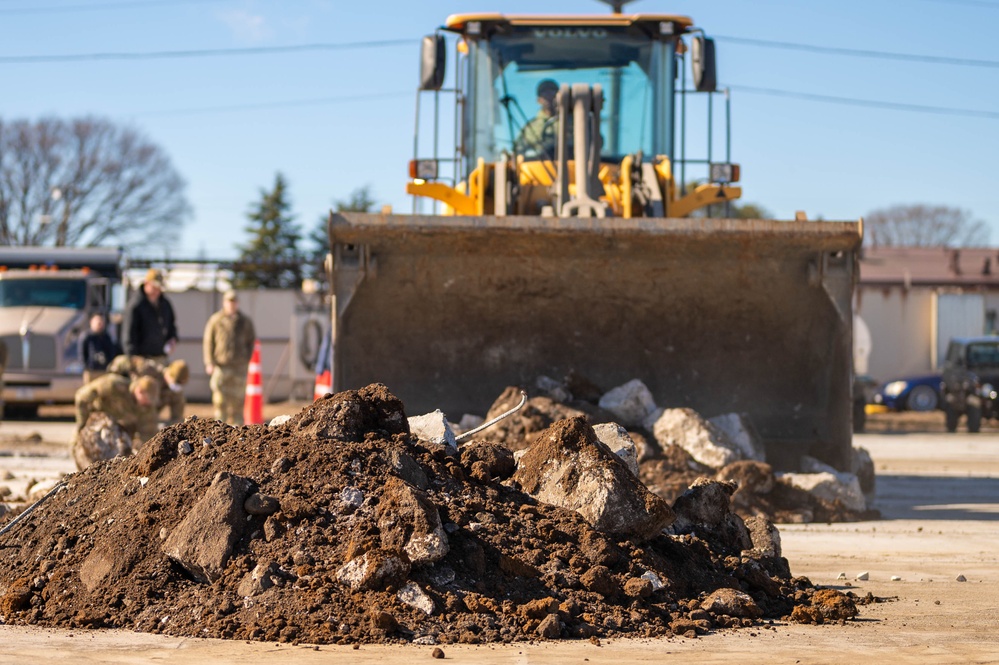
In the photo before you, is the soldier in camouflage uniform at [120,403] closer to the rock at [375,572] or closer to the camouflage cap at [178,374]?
the camouflage cap at [178,374]

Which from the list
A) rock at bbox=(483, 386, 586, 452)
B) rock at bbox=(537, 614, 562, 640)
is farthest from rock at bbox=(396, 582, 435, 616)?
rock at bbox=(483, 386, 586, 452)

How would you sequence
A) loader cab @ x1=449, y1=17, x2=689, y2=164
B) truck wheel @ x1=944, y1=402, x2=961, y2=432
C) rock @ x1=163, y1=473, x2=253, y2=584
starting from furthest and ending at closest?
truck wheel @ x1=944, y1=402, x2=961, y2=432 → loader cab @ x1=449, y1=17, x2=689, y2=164 → rock @ x1=163, y1=473, x2=253, y2=584

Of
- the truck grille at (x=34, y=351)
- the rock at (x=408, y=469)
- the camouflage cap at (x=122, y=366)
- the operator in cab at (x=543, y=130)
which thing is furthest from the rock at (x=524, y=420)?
the truck grille at (x=34, y=351)

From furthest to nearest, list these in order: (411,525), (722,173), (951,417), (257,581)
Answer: (951,417), (722,173), (411,525), (257,581)

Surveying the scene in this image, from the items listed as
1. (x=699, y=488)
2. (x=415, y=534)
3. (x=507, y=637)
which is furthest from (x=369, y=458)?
(x=699, y=488)

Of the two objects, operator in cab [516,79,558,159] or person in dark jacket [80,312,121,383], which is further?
person in dark jacket [80,312,121,383]

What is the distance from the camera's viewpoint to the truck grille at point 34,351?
60.6 ft

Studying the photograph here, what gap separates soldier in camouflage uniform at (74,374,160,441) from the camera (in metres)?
9.70

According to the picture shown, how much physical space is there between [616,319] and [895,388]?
1685 centimetres

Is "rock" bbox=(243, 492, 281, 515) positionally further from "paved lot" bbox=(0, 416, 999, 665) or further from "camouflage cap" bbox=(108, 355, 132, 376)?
"camouflage cap" bbox=(108, 355, 132, 376)

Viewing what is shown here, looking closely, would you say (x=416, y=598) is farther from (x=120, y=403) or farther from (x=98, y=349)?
(x=98, y=349)

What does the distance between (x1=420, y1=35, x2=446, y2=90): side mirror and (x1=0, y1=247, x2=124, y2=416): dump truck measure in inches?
413

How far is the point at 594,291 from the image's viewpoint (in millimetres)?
9062

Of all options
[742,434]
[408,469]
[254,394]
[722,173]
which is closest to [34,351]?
[254,394]
